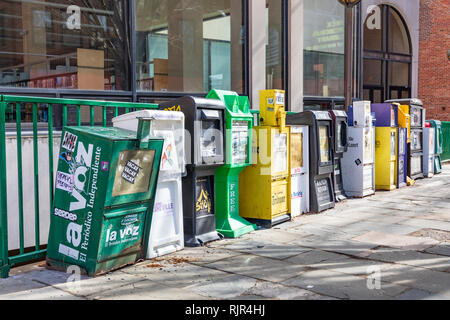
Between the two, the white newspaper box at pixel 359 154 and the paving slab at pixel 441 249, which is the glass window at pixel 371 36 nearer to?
the white newspaper box at pixel 359 154

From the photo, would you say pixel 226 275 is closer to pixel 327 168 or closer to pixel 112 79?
pixel 327 168

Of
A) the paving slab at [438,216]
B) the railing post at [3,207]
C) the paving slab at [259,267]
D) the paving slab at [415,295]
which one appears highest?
the railing post at [3,207]

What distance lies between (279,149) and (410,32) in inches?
553

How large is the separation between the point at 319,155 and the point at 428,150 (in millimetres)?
6110

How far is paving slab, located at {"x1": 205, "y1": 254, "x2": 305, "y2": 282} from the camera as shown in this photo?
4.77 m

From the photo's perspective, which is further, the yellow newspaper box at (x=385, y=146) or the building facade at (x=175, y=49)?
the yellow newspaper box at (x=385, y=146)

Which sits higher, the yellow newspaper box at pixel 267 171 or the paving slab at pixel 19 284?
the yellow newspaper box at pixel 267 171

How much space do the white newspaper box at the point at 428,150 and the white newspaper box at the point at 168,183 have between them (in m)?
8.84

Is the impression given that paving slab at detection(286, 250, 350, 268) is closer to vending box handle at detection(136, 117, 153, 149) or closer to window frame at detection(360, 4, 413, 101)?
vending box handle at detection(136, 117, 153, 149)

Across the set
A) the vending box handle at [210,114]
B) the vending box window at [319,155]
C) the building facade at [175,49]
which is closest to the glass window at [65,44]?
the building facade at [175,49]

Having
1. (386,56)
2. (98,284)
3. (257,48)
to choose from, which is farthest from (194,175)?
(386,56)

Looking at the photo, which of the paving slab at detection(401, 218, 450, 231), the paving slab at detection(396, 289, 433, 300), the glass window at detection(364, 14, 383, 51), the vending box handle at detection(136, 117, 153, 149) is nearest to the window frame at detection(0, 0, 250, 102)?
the vending box handle at detection(136, 117, 153, 149)

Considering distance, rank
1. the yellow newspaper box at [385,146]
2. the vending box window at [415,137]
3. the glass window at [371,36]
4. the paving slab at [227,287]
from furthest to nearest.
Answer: the glass window at [371,36], the vending box window at [415,137], the yellow newspaper box at [385,146], the paving slab at [227,287]

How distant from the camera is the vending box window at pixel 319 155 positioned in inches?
307
